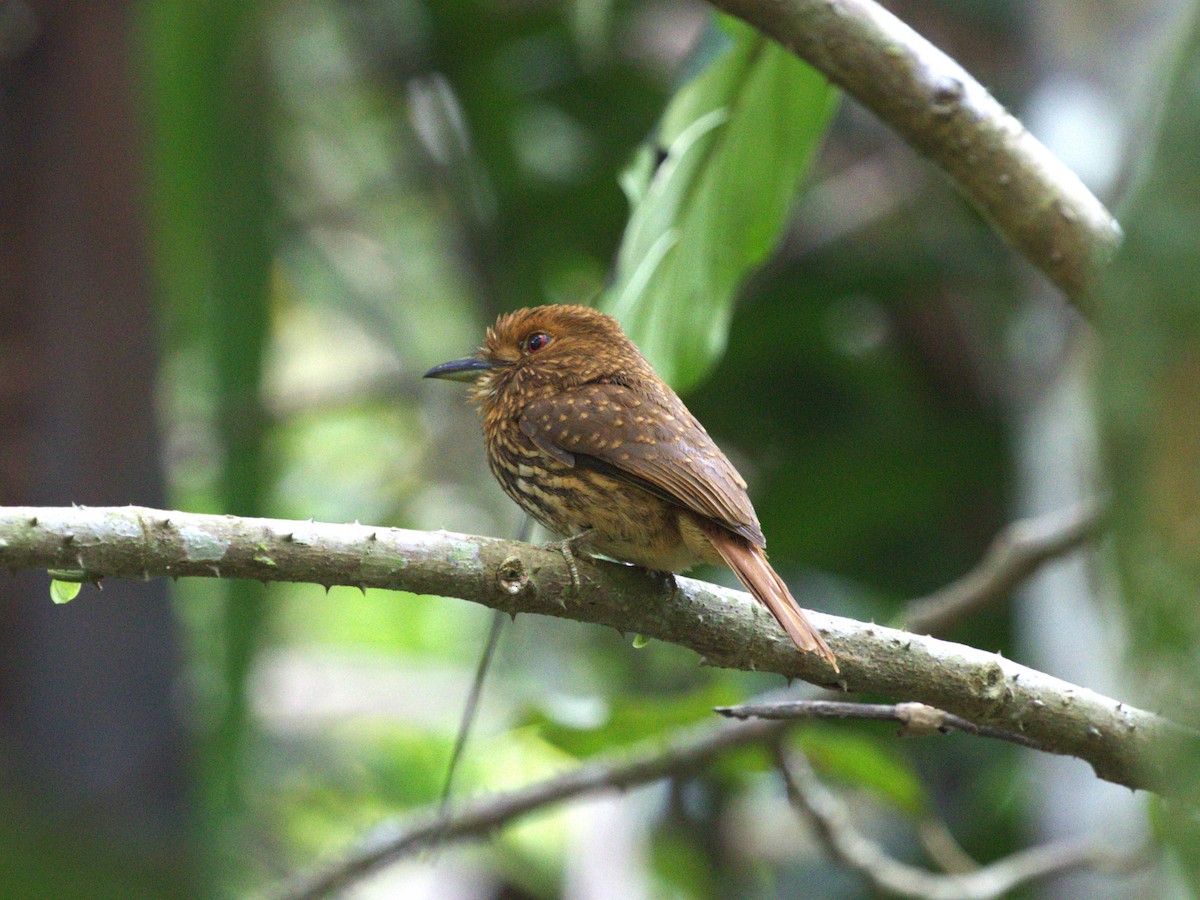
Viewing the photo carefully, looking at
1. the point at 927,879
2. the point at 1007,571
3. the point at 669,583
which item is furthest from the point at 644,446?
the point at 927,879

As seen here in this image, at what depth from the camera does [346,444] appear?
6.79 meters

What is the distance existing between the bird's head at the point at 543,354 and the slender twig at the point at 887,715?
0.93 metres

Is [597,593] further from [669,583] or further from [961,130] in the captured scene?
[961,130]

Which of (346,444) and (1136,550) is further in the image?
(346,444)

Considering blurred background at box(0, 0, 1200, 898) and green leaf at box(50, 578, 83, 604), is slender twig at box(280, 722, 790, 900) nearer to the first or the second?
blurred background at box(0, 0, 1200, 898)

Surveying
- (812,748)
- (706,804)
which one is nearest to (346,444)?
(706,804)

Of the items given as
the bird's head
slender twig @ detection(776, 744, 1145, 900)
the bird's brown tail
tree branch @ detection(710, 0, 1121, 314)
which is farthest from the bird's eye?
slender twig @ detection(776, 744, 1145, 900)

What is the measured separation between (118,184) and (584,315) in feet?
4.82

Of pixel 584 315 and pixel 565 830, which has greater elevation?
pixel 584 315

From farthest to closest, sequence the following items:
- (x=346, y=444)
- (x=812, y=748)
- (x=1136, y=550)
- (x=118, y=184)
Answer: (x=346, y=444), (x=118, y=184), (x=812, y=748), (x=1136, y=550)

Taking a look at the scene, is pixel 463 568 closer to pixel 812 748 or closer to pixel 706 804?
pixel 812 748

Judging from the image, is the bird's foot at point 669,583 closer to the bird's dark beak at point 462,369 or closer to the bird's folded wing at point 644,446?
the bird's folded wing at point 644,446

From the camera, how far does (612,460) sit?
2.15m

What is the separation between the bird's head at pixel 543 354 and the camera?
98.2 inches
